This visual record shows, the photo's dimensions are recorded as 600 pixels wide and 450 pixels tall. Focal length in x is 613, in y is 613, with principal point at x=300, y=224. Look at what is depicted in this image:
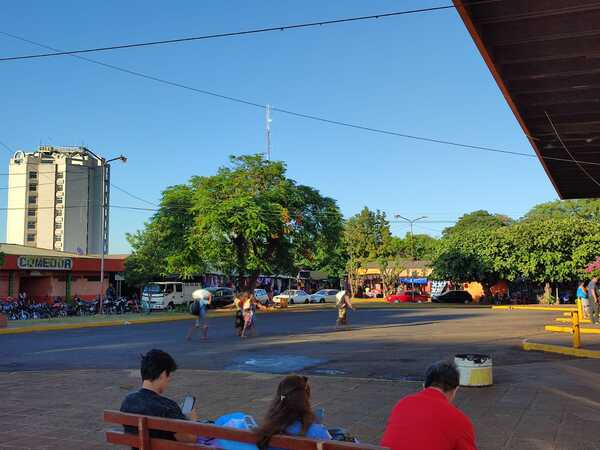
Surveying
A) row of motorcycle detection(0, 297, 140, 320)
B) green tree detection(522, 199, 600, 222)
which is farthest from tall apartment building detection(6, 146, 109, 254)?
row of motorcycle detection(0, 297, 140, 320)

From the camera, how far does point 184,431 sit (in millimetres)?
3908

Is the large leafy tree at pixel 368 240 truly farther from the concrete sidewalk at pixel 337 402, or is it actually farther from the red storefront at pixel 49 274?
the concrete sidewalk at pixel 337 402

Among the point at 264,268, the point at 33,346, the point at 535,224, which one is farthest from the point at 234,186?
the point at 535,224

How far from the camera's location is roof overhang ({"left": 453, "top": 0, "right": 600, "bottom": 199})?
295 inches

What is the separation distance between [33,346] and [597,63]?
16.5 metres

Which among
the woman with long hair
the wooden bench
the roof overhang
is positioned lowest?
the wooden bench

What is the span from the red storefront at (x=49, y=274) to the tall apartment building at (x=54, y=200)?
61.5 meters

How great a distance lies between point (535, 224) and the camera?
52.3 meters

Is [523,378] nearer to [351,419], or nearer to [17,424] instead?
[351,419]

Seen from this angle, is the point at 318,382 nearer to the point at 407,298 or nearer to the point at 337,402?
the point at 337,402

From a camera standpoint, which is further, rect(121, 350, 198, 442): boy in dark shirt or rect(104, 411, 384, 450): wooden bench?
rect(121, 350, 198, 442): boy in dark shirt

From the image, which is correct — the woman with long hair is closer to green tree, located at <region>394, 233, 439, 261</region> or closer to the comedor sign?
the comedor sign

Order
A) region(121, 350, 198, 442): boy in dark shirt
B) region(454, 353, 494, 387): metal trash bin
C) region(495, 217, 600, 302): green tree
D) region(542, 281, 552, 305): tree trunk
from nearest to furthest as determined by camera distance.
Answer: region(121, 350, 198, 442): boy in dark shirt
region(454, 353, 494, 387): metal trash bin
region(495, 217, 600, 302): green tree
region(542, 281, 552, 305): tree trunk

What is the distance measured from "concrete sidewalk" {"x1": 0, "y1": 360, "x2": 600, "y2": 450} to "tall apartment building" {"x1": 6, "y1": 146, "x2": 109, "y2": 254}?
4053 inches
